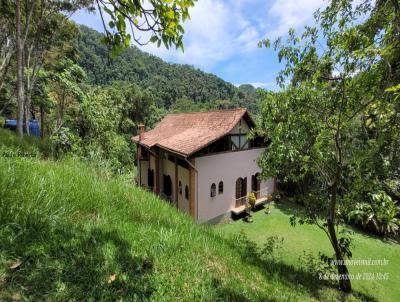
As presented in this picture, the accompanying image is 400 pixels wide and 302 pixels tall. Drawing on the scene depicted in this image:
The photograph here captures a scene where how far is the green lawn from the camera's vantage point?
27.6 feet

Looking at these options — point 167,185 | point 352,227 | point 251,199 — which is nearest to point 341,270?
point 251,199

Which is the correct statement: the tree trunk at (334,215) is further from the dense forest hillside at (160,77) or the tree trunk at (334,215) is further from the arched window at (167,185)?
the dense forest hillside at (160,77)

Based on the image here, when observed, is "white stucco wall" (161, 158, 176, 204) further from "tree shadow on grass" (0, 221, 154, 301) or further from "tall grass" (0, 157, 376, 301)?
"tree shadow on grass" (0, 221, 154, 301)

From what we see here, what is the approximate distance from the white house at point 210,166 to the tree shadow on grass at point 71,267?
28.2ft

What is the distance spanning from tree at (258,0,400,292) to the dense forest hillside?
51744 millimetres

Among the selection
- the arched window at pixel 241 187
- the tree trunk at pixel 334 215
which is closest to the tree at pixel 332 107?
the tree trunk at pixel 334 215

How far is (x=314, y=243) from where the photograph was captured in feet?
35.5

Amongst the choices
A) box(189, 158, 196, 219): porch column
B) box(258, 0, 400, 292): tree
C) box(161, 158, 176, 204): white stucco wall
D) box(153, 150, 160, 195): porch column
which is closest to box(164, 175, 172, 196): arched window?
box(161, 158, 176, 204): white stucco wall

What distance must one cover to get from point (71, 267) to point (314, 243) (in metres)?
11.4

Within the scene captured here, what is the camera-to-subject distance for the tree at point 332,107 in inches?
132

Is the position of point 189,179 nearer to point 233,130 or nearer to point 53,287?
point 233,130

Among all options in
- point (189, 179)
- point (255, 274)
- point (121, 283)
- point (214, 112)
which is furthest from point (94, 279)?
point (214, 112)

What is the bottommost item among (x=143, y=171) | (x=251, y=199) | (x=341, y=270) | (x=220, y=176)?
(x=251, y=199)

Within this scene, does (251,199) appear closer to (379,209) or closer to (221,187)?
(221,187)
